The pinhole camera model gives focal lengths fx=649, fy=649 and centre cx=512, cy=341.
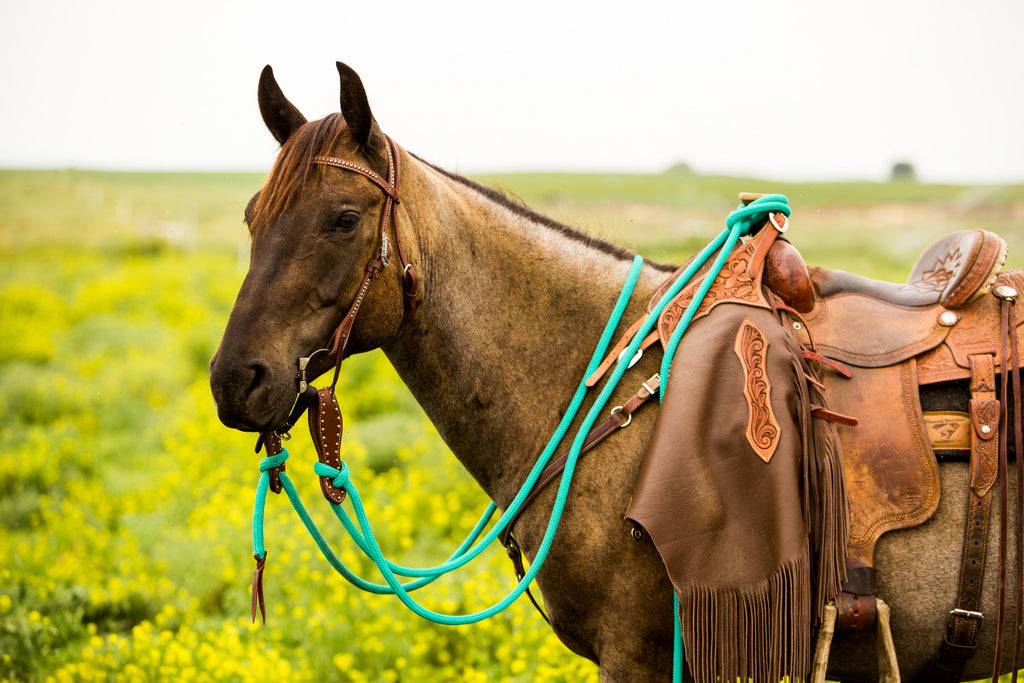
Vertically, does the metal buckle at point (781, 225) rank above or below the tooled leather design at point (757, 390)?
above

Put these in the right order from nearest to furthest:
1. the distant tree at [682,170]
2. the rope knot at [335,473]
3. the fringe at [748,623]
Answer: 1. the fringe at [748,623]
2. the rope knot at [335,473]
3. the distant tree at [682,170]

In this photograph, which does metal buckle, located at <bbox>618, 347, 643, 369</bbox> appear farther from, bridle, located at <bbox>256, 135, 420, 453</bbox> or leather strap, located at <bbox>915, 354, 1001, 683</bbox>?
leather strap, located at <bbox>915, 354, 1001, 683</bbox>

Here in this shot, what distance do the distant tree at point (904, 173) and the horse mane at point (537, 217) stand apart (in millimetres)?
51588

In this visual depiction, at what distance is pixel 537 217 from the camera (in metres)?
2.64

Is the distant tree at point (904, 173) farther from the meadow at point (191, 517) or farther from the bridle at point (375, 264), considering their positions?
the bridle at point (375, 264)

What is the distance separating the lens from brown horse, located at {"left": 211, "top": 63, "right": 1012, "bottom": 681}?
2121mm

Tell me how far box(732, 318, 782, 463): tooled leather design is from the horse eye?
1327 mm

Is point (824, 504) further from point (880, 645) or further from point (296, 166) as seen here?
point (296, 166)

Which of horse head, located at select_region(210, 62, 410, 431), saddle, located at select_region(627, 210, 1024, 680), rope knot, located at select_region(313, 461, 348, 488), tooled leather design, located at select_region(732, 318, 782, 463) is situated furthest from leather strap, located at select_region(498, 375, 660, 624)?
horse head, located at select_region(210, 62, 410, 431)

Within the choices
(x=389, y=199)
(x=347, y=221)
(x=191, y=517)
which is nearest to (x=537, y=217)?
(x=389, y=199)

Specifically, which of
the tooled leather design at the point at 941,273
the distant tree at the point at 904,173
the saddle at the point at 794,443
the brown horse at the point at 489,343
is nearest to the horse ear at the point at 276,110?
the brown horse at the point at 489,343

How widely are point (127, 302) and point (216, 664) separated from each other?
16297 millimetres

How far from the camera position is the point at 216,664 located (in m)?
4.04

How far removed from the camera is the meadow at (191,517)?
426 cm
